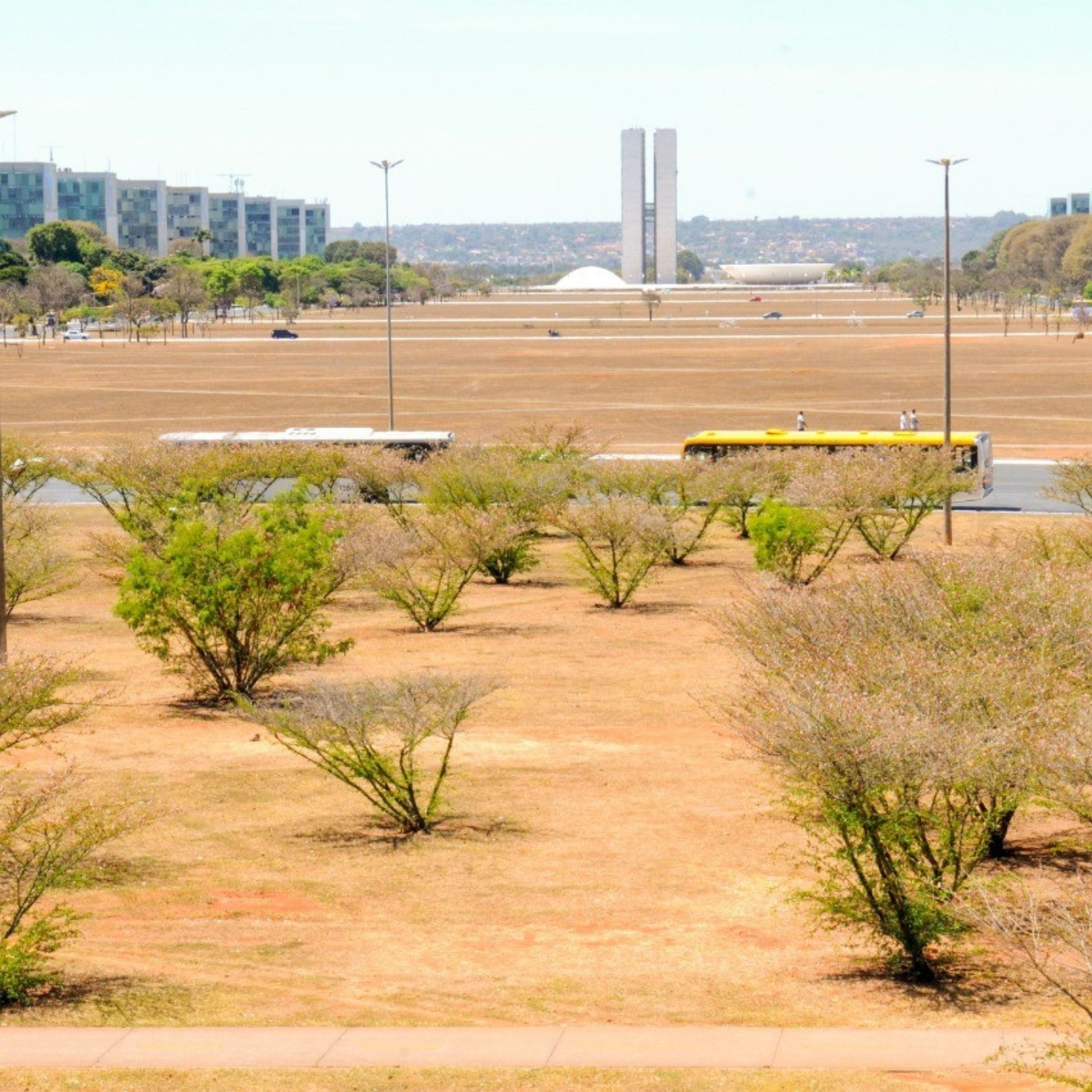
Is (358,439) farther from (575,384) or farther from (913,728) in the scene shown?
(913,728)

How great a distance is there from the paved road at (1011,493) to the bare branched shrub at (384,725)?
91.6ft

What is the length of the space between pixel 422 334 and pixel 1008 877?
135215 millimetres

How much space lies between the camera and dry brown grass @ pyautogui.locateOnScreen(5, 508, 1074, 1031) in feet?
51.1

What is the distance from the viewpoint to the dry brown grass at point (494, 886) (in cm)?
1557

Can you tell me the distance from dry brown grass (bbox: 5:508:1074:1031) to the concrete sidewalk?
2.10 feet

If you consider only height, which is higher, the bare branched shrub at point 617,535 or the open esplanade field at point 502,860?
the bare branched shrub at point 617,535

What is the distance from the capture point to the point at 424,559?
125 ft

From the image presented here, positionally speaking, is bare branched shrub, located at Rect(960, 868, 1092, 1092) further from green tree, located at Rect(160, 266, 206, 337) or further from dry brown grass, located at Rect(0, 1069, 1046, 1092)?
green tree, located at Rect(160, 266, 206, 337)

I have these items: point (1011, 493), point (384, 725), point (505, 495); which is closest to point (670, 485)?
point (505, 495)

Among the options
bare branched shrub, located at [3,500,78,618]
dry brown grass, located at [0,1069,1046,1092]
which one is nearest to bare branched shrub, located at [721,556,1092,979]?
dry brown grass, located at [0,1069,1046,1092]

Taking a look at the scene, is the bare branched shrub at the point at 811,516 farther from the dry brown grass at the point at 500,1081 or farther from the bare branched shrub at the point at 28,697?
the dry brown grass at the point at 500,1081

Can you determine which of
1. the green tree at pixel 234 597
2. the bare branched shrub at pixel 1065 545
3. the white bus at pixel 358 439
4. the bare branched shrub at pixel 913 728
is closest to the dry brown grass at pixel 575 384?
the white bus at pixel 358 439

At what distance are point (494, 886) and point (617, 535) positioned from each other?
18376 millimetres

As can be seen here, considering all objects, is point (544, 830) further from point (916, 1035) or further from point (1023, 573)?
point (916, 1035)
